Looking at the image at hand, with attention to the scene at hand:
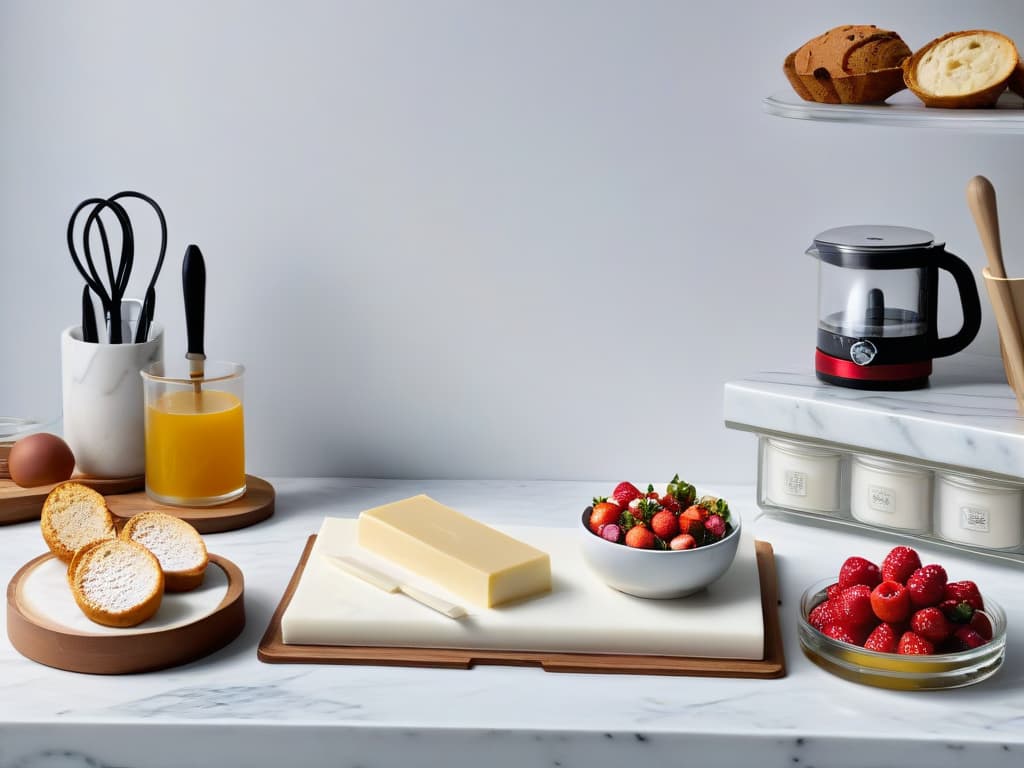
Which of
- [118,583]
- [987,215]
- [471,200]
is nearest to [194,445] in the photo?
[118,583]

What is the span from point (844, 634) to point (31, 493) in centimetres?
88

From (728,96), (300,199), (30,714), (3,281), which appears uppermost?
(728,96)

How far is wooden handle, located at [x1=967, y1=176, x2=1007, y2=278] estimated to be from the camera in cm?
124

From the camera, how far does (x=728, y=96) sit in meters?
1.42

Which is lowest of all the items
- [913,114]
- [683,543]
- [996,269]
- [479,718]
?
[479,718]

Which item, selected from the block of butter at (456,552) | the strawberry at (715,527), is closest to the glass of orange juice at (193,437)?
the block of butter at (456,552)

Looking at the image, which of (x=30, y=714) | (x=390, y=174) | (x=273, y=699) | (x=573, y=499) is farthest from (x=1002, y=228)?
(x=30, y=714)

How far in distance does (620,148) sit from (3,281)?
0.76 m

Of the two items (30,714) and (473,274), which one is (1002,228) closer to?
(473,274)

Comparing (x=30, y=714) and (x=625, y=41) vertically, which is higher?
(x=625, y=41)

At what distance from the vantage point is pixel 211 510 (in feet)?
4.54

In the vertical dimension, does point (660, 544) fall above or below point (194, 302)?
below

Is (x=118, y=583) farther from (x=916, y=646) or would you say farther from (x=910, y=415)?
(x=910, y=415)

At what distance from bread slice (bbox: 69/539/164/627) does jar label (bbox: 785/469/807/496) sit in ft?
2.22
